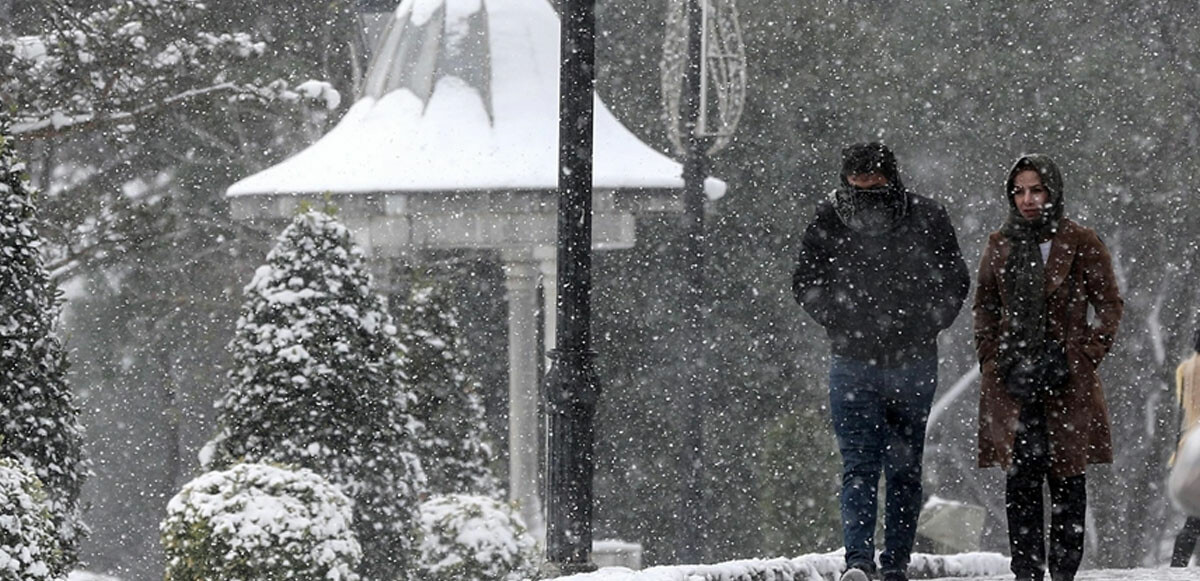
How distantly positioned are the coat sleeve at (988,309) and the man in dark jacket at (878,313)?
0.11 metres

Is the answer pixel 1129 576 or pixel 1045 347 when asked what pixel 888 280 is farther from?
pixel 1129 576

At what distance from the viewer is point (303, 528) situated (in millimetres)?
10102

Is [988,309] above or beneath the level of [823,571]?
above

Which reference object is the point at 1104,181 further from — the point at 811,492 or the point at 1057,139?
the point at 811,492

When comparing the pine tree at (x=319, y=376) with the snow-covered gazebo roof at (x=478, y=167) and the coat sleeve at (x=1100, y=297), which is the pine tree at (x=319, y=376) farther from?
the coat sleeve at (x=1100, y=297)

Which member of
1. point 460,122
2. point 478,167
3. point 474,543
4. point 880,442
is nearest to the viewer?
point 880,442

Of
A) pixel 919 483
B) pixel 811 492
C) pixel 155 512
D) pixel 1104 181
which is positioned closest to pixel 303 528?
pixel 919 483

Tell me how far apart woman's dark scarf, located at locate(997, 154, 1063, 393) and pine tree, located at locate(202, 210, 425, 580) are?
519 cm

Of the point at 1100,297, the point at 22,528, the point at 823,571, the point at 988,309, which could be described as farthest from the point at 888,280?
the point at 22,528

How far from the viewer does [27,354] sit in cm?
983

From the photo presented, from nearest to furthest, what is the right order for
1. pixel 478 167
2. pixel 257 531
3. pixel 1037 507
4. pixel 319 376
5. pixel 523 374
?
1. pixel 1037 507
2. pixel 257 531
3. pixel 319 376
4. pixel 478 167
5. pixel 523 374

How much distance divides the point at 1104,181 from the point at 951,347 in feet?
10.3

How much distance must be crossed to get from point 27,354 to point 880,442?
4.61 meters

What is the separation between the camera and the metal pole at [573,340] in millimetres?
7039
